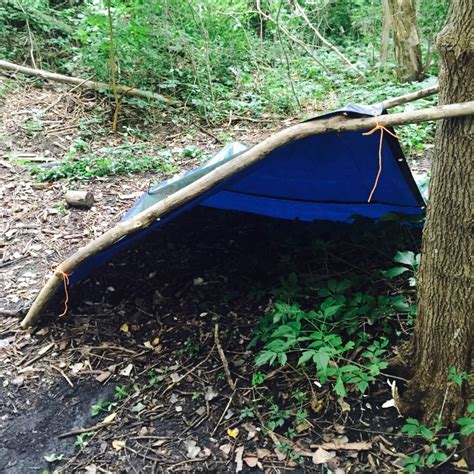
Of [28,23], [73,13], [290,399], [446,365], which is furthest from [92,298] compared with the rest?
[73,13]

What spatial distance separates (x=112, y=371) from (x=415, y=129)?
14.8 ft

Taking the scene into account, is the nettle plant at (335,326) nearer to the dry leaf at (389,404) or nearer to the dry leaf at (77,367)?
the dry leaf at (389,404)

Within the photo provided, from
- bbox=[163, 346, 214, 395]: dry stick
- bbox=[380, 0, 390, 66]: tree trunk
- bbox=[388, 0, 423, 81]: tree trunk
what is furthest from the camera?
bbox=[380, 0, 390, 66]: tree trunk

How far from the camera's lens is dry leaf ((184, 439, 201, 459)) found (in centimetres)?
221

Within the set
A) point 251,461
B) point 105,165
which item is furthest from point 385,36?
point 251,461

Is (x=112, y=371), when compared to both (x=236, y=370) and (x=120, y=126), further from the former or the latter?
(x=120, y=126)

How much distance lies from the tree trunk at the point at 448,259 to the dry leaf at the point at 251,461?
71 centimetres

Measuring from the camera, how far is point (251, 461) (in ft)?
7.11

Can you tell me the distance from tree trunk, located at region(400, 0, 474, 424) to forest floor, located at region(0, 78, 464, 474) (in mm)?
234

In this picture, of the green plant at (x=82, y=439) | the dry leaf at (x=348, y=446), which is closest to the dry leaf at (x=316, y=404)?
the dry leaf at (x=348, y=446)

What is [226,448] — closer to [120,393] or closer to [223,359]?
[223,359]

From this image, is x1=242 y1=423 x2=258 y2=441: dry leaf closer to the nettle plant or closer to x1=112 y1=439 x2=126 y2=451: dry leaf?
the nettle plant

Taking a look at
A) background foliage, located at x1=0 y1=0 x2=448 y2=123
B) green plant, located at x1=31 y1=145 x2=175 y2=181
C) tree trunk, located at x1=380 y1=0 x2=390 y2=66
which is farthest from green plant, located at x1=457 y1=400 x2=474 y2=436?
tree trunk, located at x1=380 y1=0 x2=390 y2=66

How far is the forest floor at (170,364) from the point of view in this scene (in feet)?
7.27
